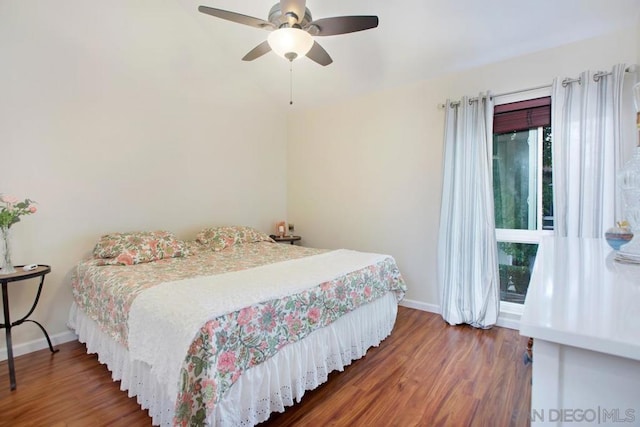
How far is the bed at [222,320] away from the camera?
4.57ft

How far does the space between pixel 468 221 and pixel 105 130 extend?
11.8 ft

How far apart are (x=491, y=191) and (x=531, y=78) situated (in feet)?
3.46

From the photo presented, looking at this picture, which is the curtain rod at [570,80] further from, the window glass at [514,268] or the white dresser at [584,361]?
the white dresser at [584,361]

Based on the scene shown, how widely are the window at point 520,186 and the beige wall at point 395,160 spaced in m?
0.26

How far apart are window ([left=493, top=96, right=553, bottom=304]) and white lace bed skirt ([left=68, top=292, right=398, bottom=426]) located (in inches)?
60.2

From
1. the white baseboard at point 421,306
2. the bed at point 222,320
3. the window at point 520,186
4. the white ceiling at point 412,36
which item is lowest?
the white baseboard at point 421,306

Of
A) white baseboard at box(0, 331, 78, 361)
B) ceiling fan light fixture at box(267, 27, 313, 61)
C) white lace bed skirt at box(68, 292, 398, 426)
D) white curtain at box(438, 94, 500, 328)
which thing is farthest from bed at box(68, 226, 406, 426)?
ceiling fan light fixture at box(267, 27, 313, 61)

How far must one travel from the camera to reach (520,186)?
117 inches

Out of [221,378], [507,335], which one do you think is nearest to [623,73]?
[507,335]


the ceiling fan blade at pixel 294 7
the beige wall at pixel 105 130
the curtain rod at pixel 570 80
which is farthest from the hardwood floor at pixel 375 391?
the ceiling fan blade at pixel 294 7

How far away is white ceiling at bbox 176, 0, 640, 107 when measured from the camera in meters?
2.39

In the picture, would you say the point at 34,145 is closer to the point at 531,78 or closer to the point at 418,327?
the point at 418,327

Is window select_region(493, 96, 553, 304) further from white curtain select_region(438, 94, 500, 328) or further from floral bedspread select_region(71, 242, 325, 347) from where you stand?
floral bedspread select_region(71, 242, 325, 347)

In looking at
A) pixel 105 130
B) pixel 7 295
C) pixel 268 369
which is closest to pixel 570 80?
pixel 268 369
